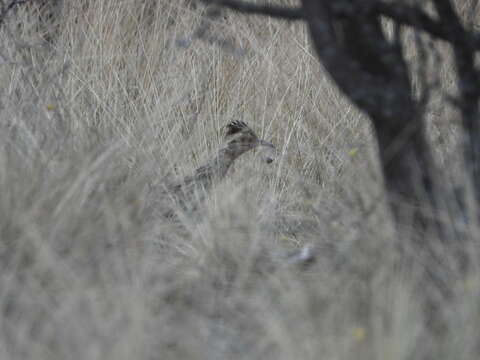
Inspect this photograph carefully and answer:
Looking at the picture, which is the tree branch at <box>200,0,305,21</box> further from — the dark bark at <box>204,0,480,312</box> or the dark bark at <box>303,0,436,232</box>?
the dark bark at <box>303,0,436,232</box>

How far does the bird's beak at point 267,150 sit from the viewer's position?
15.1 ft

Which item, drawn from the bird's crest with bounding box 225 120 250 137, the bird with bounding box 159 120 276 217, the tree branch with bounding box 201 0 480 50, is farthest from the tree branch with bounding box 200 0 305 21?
the bird's crest with bounding box 225 120 250 137

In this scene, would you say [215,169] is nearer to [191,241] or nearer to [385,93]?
[191,241]

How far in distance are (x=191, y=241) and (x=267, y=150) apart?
5.36 feet

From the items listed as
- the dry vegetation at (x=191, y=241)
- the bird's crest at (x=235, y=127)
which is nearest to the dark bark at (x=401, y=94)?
the dry vegetation at (x=191, y=241)

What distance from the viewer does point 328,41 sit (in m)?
2.43

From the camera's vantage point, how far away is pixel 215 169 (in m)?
4.32

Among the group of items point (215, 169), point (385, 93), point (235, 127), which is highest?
point (235, 127)

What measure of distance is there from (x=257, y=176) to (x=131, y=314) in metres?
2.38

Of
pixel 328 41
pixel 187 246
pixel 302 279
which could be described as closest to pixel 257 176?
pixel 187 246

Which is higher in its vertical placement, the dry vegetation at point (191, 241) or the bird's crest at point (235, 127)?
the bird's crest at point (235, 127)

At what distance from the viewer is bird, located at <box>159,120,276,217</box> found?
3.80 meters

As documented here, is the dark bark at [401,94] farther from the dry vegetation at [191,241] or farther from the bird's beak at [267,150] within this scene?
the bird's beak at [267,150]

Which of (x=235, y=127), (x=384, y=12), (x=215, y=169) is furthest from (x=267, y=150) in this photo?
(x=384, y=12)
